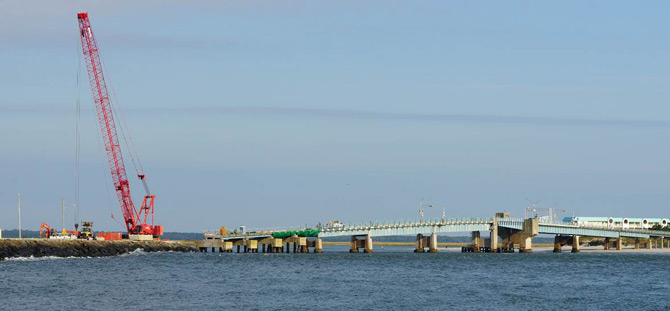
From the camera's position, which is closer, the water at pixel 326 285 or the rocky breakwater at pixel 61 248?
the water at pixel 326 285

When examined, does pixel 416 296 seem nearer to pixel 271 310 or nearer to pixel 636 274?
pixel 271 310

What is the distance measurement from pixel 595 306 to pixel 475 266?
2248 inches

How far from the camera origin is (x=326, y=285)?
105 metres

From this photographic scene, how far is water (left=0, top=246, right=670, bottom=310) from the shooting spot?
85875 mm

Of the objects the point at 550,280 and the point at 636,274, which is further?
the point at 636,274

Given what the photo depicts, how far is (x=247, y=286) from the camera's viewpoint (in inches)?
4048

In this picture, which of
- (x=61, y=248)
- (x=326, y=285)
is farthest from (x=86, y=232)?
(x=326, y=285)

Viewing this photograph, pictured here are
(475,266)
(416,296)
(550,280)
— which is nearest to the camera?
(416,296)

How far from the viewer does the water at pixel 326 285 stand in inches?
3381

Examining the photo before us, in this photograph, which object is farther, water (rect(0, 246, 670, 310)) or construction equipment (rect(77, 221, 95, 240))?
construction equipment (rect(77, 221, 95, 240))

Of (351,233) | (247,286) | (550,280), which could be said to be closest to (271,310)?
(247,286)

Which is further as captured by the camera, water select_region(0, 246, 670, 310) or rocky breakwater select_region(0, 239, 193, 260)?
rocky breakwater select_region(0, 239, 193, 260)

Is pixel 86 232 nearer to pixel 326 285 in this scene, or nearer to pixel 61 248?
pixel 61 248

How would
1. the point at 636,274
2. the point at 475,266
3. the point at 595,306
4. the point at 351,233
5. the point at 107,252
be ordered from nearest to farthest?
the point at 595,306, the point at 636,274, the point at 475,266, the point at 107,252, the point at 351,233
